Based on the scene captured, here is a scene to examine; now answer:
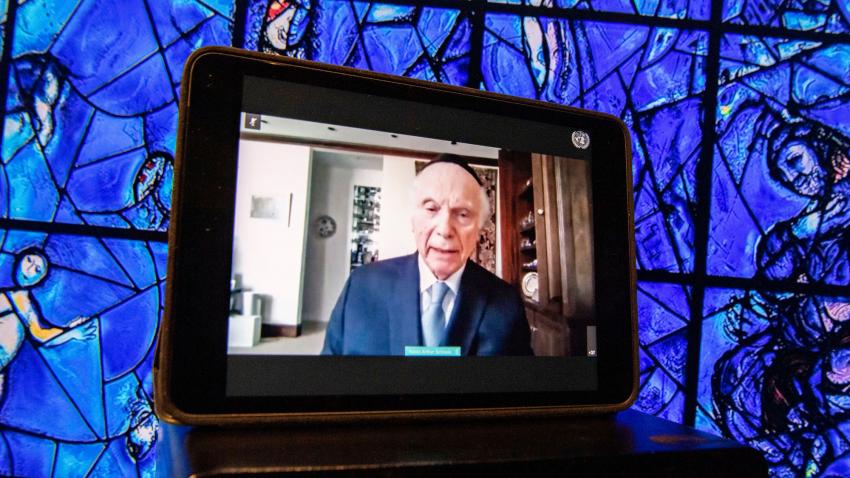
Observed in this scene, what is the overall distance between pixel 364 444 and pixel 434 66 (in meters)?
0.78

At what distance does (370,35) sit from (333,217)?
0.57m

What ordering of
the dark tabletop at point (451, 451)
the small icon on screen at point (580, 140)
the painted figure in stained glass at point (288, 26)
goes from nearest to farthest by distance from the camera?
the dark tabletop at point (451, 451), the small icon on screen at point (580, 140), the painted figure in stained glass at point (288, 26)

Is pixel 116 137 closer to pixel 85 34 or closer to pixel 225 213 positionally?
pixel 85 34

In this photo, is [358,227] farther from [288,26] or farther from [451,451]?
[288,26]

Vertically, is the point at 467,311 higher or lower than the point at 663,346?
higher

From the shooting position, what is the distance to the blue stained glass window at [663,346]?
91 cm

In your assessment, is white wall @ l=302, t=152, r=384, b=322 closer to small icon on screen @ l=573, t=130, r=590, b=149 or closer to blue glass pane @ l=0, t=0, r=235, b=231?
small icon on screen @ l=573, t=130, r=590, b=149

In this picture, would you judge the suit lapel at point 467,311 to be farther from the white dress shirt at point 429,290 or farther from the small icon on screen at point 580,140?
the small icon on screen at point 580,140

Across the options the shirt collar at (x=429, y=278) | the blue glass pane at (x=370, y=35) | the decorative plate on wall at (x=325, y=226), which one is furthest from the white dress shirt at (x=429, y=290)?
the blue glass pane at (x=370, y=35)

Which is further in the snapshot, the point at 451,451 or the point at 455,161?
the point at 455,161

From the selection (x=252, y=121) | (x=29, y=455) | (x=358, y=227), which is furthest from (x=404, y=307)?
(x=29, y=455)

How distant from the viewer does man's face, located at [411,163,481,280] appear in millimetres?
494

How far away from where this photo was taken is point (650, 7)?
960mm

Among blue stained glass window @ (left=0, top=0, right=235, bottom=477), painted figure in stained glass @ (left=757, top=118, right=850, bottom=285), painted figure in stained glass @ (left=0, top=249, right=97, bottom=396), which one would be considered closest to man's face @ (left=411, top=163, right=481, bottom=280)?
blue stained glass window @ (left=0, top=0, right=235, bottom=477)
